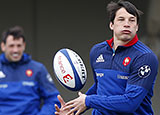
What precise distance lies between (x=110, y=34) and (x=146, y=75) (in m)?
3.47

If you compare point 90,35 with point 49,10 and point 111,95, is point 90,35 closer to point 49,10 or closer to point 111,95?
point 49,10

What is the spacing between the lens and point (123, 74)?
113 inches

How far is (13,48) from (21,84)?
462 millimetres

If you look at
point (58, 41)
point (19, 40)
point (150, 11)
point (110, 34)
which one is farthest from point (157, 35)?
point (19, 40)

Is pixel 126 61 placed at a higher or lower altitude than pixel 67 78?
higher

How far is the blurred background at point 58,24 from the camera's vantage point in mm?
6316

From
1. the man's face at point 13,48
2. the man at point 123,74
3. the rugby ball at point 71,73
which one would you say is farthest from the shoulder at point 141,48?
the man's face at point 13,48

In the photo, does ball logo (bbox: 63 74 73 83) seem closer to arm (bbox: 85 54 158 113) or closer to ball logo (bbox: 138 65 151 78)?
arm (bbox: 85 54 158 113)

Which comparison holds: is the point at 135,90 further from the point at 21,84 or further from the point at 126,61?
the point at 21,84

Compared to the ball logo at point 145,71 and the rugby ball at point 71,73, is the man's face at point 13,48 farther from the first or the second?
the ball logo at point 145,71

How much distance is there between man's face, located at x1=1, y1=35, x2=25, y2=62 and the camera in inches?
184

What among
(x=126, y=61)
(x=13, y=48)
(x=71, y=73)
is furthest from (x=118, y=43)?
(x=13, y=48)

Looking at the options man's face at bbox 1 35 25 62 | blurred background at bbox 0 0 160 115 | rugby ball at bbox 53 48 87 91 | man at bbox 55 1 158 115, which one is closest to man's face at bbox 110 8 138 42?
man at bbox 55 1 158 115

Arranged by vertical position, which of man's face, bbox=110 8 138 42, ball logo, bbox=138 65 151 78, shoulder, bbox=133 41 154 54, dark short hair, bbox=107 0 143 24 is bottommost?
ball logo, bbox=138 65 151 78
